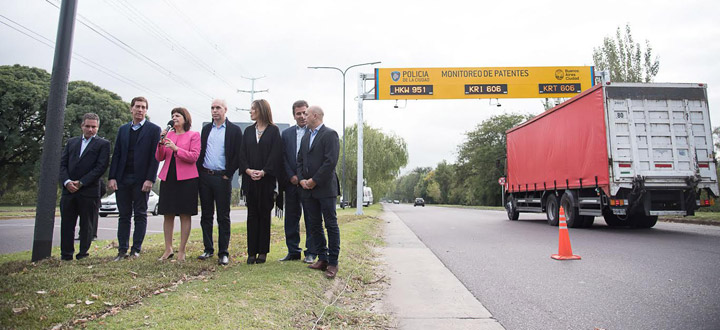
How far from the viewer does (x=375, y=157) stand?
112ft

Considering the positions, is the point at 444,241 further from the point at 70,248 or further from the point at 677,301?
the point at 70,248

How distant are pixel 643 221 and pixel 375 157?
23.7 m

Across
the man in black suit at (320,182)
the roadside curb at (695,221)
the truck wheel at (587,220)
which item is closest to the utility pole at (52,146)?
the man in black suit at (320,182)

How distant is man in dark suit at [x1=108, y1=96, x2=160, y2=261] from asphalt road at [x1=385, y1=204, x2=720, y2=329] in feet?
13.2

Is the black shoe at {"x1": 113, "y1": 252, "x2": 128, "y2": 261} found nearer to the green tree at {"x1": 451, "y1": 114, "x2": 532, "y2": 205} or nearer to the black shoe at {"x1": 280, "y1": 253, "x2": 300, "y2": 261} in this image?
the black shoe at {"x1": 280, "y1": 253, "x2": 300, "y2": 261}

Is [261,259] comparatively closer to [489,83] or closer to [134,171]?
[134,171]

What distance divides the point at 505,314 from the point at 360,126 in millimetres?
15807

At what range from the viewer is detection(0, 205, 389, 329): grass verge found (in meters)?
2.56

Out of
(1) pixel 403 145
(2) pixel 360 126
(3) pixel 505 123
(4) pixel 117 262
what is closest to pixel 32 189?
(2) pixel 360 126

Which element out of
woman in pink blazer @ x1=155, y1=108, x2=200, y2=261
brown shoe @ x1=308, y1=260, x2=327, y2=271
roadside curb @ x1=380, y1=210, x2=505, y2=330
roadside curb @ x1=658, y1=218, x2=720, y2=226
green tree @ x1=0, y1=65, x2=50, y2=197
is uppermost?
green tree @ x1=0, y1=65, x2=50, y2=197

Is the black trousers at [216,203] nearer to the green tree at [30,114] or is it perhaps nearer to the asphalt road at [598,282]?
the asphalt road at [598,282]

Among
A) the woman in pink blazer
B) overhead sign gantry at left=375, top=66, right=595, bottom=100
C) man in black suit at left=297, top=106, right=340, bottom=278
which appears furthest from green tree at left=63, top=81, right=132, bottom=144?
man in black suit at left=297, top=106, right=340, bottom=278

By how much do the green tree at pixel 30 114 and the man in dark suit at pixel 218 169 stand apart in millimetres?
3372

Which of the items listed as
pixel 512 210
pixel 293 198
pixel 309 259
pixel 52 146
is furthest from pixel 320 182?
pixel 512 210
